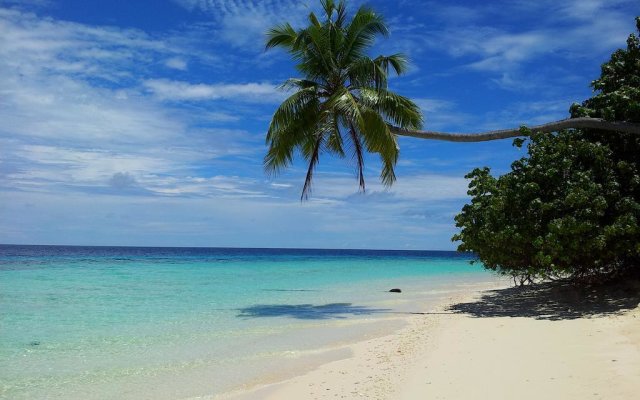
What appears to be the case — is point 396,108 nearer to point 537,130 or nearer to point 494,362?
point 537,130

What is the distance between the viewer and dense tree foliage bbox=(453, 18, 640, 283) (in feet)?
31.7

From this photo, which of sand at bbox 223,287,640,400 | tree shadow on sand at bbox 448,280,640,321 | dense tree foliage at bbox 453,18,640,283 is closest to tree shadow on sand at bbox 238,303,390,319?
tree shadow on sand at bbox 448,280,640,321

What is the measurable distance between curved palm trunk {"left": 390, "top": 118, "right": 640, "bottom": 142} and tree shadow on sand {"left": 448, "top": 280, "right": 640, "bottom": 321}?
337 cm

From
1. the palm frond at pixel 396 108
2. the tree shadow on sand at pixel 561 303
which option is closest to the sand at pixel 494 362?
the tree shadow on sand at pixel 561 303

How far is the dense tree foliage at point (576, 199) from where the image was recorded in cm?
966

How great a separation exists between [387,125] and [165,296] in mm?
9431

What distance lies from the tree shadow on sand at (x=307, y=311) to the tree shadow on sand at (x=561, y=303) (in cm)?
239

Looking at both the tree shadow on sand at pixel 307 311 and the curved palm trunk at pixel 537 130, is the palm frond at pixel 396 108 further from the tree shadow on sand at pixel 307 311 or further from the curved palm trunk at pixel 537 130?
the tree shadow on sand at pixel 307 311

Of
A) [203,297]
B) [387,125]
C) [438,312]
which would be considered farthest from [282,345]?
[203,297]

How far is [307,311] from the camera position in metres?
13.3

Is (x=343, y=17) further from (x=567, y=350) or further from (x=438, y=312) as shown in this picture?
(x=567, y=350)

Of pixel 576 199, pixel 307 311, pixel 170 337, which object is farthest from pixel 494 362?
pixel 307 311

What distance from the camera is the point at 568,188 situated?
10.0 metres

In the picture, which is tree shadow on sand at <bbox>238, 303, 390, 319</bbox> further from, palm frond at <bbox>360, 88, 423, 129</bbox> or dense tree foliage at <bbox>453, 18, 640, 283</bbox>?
palm frond at <bbox>360, 88, 423, 129</bbox>
